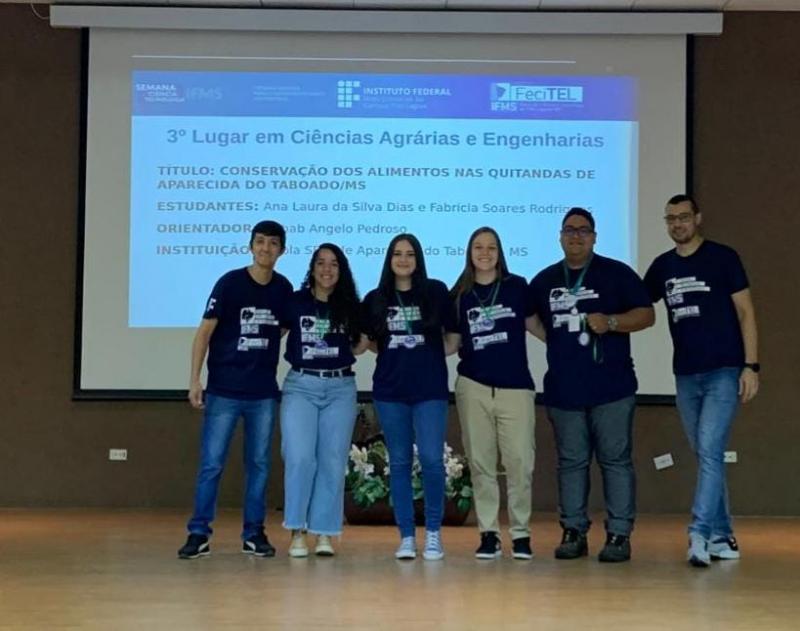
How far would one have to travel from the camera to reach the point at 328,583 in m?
3.82

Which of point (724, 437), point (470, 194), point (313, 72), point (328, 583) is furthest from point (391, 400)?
point (313, 72)

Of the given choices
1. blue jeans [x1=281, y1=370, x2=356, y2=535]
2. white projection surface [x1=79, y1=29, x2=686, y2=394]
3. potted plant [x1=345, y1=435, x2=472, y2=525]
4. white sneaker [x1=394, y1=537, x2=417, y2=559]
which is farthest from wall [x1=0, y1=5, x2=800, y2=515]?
white sneaker [x1=394, y1=537, x2=417, y2=559]

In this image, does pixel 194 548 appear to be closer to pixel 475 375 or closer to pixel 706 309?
pixel 475 375

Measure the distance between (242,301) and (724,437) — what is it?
1992 mm

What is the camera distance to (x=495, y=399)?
4.45m

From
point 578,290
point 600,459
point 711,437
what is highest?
point 578,290

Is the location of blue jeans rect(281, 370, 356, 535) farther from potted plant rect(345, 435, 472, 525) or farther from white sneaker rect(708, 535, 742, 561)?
white sneaker rect(708, 535, 742, 561)

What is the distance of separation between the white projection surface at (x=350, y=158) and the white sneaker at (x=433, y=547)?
2143mm

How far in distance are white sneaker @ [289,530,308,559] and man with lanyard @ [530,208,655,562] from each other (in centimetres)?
102

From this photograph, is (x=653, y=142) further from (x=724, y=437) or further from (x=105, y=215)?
(x=105, y=215)

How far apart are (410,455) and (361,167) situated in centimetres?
253

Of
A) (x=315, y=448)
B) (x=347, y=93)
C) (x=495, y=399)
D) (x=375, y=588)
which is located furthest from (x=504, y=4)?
(x=375, y=588)

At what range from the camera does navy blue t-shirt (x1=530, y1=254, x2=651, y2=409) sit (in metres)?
4.45

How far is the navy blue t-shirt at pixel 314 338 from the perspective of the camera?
449cm
